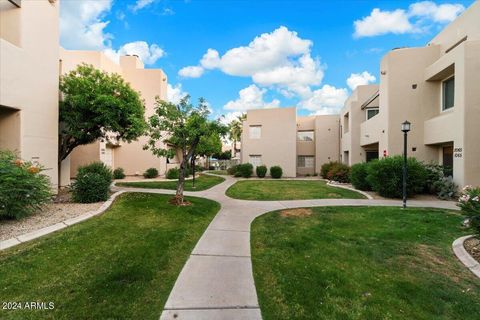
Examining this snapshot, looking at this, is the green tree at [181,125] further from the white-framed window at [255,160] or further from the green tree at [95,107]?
the white-framed window at [255,160]

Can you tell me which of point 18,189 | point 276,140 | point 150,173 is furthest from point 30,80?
point 276,140

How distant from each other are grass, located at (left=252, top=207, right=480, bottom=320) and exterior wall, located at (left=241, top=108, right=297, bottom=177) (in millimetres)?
16726

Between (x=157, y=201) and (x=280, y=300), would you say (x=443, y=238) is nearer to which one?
(x=280, y=300)

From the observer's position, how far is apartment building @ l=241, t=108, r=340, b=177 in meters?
23.9

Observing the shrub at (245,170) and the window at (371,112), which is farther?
the shrub at (245,170)

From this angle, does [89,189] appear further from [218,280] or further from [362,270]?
[362,270]

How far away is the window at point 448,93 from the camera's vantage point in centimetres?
1165

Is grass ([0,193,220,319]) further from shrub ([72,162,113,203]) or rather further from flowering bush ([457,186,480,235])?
flowering bush ([457,186,480,235])

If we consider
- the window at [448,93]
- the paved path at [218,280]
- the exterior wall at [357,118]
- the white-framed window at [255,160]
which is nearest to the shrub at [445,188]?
the window at [448,93]

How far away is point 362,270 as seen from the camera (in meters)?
4.23

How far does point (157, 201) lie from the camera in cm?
891

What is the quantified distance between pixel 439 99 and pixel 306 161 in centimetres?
1508

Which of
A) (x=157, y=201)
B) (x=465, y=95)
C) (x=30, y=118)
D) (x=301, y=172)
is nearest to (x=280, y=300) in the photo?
(x=157, y=201)

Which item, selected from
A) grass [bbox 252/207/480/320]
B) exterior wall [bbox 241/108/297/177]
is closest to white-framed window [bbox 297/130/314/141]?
exterior wall [bbox 241/108/297/177]
